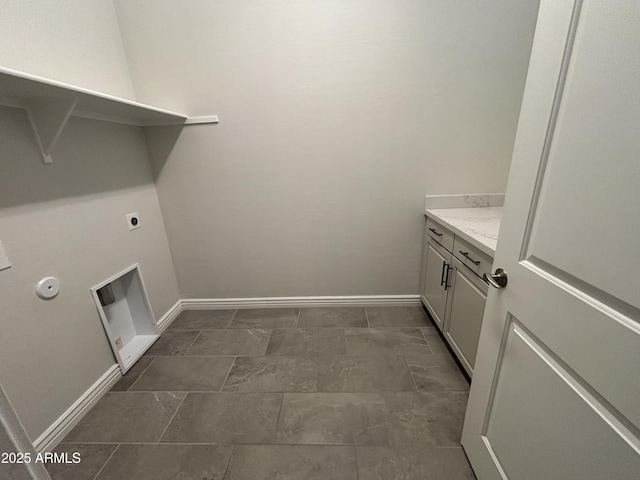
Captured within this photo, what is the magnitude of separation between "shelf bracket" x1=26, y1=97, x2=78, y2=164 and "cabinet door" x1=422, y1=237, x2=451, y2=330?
2262 mm

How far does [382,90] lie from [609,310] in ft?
5.85

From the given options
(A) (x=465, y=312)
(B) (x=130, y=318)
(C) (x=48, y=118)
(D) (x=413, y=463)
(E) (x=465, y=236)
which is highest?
(C) (x=48, y=118)

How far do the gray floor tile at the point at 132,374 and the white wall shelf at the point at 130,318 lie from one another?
29mm

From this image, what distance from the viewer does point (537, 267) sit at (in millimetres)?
716

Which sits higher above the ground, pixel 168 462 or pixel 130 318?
pixel 130 318

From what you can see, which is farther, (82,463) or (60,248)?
(60,248)

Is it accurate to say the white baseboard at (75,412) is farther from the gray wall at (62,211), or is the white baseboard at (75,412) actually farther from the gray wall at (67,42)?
the gray wall at (67,42)

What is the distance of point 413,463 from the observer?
1141 mm

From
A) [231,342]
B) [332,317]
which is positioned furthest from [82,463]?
[332,317]

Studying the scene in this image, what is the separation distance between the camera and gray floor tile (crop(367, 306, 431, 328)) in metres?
2.08

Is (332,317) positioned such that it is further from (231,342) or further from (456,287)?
(456,287)

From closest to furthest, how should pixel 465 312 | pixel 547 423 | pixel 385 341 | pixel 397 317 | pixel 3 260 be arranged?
pixel 547 423 → pixel 3 260 → pixel 465 312 → pixel 385 341 → pixel 397 317

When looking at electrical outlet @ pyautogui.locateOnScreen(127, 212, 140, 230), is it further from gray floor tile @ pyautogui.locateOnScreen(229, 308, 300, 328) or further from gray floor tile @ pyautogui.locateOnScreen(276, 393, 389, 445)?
gray floor tile @ pyautogui.locateOnScreen(276, 393, 389, 445)

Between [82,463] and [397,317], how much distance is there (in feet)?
6.92
